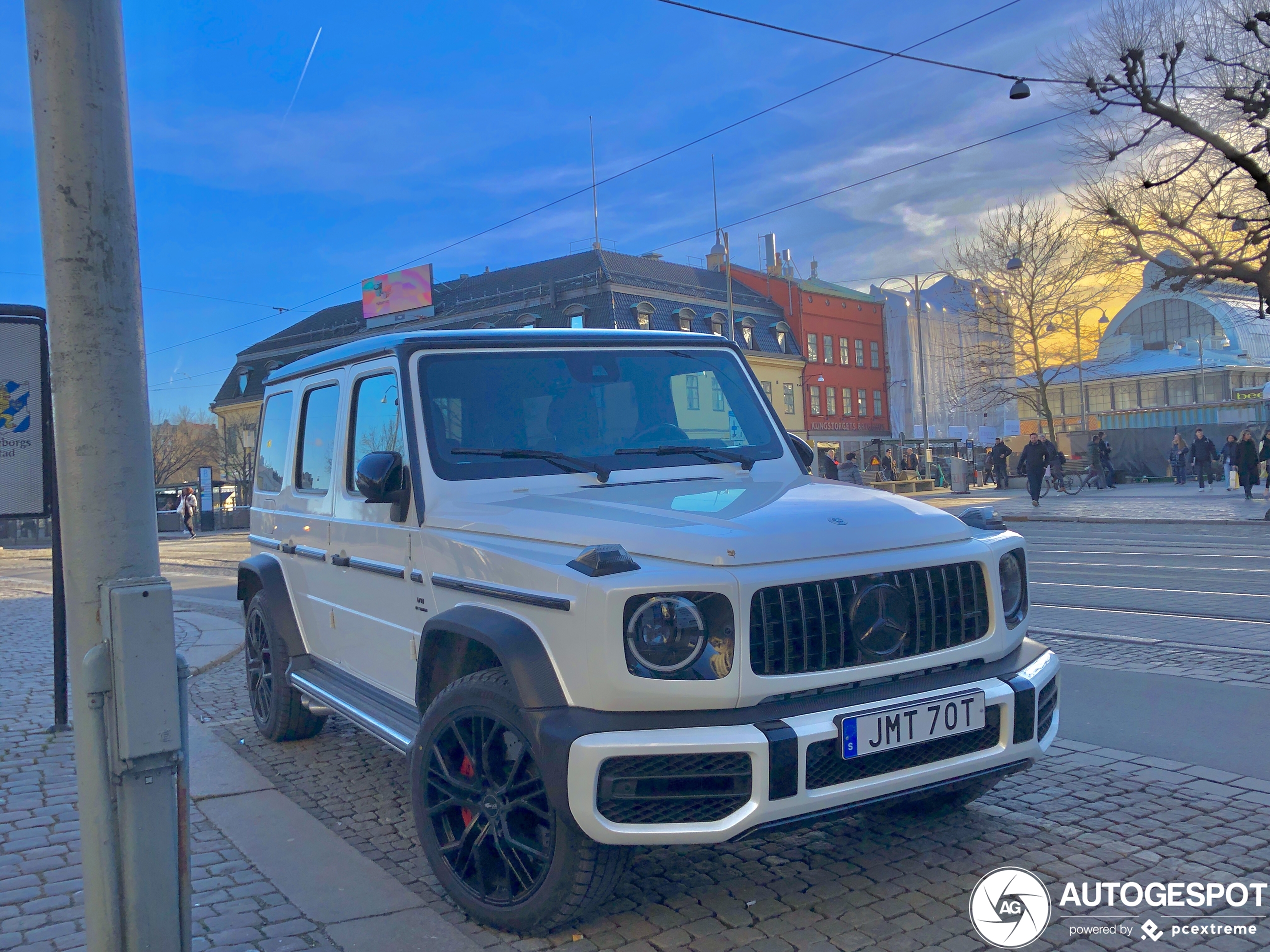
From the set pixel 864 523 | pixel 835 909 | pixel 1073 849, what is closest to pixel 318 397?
pixel 864 523

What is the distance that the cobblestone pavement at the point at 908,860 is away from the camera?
3.13m

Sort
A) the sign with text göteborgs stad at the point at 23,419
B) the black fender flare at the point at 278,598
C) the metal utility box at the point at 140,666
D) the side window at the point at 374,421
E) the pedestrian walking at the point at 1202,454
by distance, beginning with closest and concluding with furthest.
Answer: the metal utility box at the point at 140,666, the side window at the point at 374,421, the black fender flare at the point at 278,598, the sign with text göteborgs stad at the point at 23,419, the pedestrian walking at the point at 1202,454

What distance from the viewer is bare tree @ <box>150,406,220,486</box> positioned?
7725cm

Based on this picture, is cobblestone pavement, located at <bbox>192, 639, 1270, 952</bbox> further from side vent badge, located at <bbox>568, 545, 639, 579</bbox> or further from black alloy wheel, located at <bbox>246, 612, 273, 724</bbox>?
side vent badge, located at <bbox>568, 545, 639, 579</bbox>

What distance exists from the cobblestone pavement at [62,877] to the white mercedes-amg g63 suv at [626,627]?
61 centimetres

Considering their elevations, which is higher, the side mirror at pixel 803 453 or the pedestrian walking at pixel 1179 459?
the side mirror at pixel 803 453

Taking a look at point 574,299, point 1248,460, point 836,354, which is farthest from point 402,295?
point 1248,460

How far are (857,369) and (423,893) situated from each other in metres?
65.0

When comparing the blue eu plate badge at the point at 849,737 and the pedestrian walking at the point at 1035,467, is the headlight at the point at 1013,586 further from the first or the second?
the pedestrian walking at the point at 1035,467

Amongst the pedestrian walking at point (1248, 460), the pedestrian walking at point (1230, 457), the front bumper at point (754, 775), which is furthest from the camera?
the pedestrian walking at point (1230, 457)

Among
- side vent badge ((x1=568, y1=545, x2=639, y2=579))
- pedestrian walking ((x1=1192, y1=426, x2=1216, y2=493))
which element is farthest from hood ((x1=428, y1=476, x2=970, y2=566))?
pedestrian walking ((x1=1192, y1=426, x2=1216, y2=493))

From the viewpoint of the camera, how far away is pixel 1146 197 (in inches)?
949

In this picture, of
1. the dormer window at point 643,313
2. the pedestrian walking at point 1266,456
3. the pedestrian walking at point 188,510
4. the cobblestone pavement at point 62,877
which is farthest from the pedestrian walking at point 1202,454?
the pedestrian walking at point 188,510

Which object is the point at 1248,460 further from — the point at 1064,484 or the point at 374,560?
the point at 374,560
